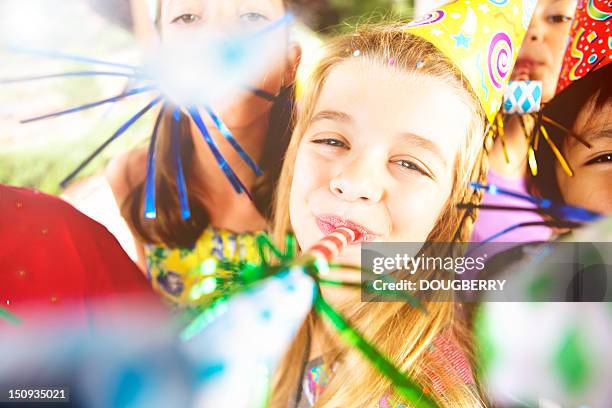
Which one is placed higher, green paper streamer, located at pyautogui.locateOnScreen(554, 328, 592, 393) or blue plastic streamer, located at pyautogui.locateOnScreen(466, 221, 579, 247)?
blue plastic streamer, located at pyautogui.locateOnScreen(466, 221, 579, 247)

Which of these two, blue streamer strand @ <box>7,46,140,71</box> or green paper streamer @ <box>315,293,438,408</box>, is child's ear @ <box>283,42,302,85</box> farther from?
green paper streamer @ <box>315,293,438,408</box>

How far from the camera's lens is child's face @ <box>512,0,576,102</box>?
1.05m

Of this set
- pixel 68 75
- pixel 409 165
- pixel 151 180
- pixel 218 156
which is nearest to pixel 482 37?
pixel 409 165

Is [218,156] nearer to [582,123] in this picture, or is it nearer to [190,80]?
[190,80]

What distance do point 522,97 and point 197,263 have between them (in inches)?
26.1

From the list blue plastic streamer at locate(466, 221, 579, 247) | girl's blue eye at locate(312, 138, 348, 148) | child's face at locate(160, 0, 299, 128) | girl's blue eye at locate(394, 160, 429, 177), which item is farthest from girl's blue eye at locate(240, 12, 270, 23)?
blue plastic streamer at locate(466, 221, 579, 247)

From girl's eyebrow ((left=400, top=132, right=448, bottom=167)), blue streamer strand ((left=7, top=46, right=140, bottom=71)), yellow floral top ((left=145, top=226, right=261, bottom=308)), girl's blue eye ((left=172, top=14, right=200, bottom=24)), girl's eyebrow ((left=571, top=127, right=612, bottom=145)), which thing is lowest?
yellow floral top ((left=145, top=226, right=261, bottom=308))

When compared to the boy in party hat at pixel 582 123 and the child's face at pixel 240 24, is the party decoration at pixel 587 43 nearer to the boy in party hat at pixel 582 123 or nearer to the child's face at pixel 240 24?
the boy in party hat at pixel 582 123

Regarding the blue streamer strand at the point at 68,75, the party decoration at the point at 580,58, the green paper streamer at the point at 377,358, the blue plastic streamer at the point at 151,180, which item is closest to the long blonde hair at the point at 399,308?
the green paper streamer at the point at 377,358

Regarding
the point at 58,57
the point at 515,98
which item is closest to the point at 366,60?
the point at 515,98

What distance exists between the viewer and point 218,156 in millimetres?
1075

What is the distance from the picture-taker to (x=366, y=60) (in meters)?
1.01

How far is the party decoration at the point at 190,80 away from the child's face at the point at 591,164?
1.78 feet

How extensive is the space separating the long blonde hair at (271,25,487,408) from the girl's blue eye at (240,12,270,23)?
0.14 meters
